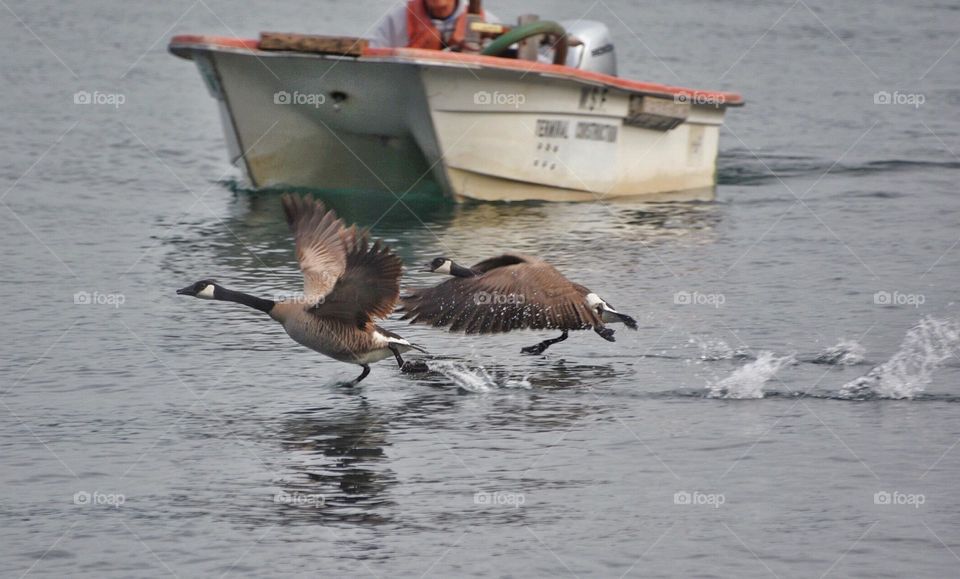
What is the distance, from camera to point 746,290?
1280cm

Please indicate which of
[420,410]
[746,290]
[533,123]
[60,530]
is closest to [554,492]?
[420,410]

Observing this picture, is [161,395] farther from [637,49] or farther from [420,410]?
[637,49]

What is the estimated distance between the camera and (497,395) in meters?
9.82

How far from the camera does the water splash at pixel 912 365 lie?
9.85m

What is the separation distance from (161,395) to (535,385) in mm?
2292

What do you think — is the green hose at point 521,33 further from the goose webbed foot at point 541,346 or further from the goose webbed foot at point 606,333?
the goose webbed foot at point 606,333

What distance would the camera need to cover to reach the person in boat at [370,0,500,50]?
609 inches
